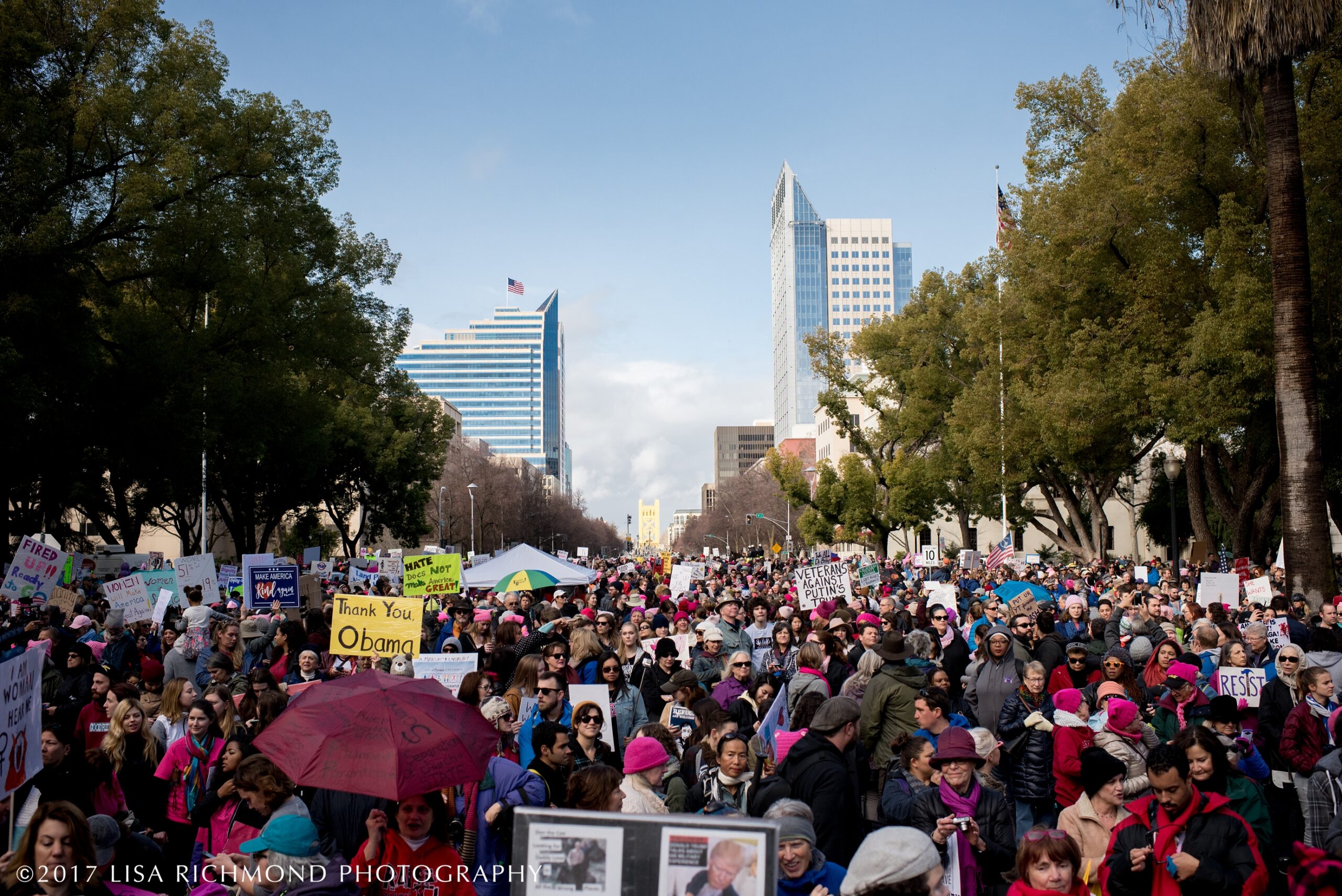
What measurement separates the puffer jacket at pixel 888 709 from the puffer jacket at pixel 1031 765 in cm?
71

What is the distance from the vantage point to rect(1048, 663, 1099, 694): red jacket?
925 centimetres

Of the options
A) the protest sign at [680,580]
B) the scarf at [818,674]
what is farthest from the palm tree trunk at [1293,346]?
the scarf at [818,674]

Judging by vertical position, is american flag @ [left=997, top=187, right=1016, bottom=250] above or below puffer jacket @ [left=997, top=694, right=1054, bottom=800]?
above

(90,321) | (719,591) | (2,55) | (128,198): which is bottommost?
(719,591)

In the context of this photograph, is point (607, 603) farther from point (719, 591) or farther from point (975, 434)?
point (975, 434)

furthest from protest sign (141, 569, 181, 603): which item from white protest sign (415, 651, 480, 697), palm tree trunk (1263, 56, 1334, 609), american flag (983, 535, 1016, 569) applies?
american flag (983, 535, 1016, 569)

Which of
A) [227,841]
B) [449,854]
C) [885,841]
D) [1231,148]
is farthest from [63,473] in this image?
[1231,148]

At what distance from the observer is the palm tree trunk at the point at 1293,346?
17688mm

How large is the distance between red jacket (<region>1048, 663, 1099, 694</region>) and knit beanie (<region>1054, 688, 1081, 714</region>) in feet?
6.57

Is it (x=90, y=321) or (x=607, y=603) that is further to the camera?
(x=90, y=321)

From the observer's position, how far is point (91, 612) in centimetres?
1784

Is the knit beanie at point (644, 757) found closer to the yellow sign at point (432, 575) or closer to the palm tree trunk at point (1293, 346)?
the yellow sign at point (432, 575)

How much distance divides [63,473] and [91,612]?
32.7 feet

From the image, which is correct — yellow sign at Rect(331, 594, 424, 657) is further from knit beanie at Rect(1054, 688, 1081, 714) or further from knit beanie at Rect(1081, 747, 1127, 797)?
knit beanie at Rect(1081, 747, 1127, 797)
